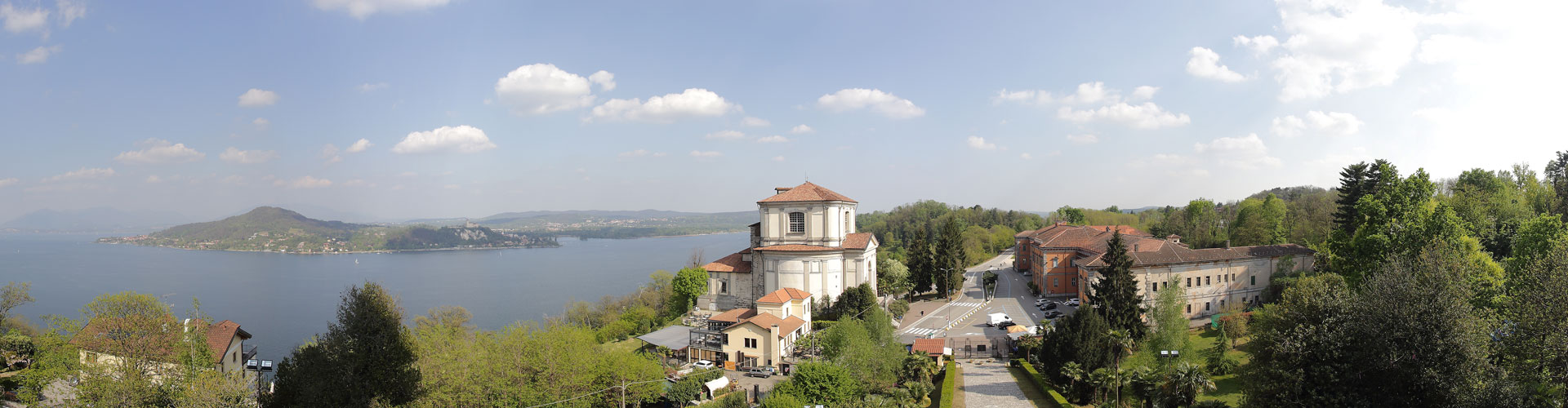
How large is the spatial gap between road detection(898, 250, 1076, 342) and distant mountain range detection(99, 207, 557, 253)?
15979 cm

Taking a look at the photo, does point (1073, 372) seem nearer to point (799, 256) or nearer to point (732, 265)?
point (799, 256)

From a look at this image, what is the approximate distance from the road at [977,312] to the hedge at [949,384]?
5.35m

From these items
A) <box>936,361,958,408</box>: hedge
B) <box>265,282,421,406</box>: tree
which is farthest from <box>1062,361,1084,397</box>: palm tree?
<box>265,282,421,406</box>: tree

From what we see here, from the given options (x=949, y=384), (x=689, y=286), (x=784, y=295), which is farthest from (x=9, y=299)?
(x=949, y=384)

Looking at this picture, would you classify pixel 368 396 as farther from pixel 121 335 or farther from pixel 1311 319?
pixel 1311 319

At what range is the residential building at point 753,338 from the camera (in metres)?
30.0

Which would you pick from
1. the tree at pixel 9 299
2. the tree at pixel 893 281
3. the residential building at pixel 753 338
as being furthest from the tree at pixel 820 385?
the tree at pixel 9 299

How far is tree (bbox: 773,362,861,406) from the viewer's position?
2130 centimetres

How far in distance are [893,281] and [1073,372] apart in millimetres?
24882

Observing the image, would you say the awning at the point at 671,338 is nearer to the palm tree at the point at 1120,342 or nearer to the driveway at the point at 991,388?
the driveway at the point at 991,388

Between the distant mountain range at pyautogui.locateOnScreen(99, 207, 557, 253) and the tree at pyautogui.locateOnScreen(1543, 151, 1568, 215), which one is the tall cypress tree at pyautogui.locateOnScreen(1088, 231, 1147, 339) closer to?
the tree at pyautogui.locateOnScreen(1543, 151, 1568, 215)

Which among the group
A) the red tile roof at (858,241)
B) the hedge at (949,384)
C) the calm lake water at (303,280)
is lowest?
the calm lake water at (303,280)

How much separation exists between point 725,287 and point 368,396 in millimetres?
25242

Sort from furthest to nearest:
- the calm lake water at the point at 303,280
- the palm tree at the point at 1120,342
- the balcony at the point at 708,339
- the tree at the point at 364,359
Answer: the calm lake water at the point at 303,280 → the balcony at the point at 708,339 → the palm tree at the point at 1120,342 → the tree at the point at 364,359
